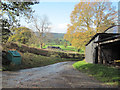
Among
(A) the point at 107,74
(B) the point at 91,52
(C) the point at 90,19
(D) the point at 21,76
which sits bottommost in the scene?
(D) the point at 21,76

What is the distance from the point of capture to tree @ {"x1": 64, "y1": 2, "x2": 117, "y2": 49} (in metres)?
23.5

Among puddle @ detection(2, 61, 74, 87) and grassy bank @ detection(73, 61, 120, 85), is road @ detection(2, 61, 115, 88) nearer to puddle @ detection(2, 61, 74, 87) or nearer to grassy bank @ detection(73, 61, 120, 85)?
puddle @ detection(2, 61, 74, 87)

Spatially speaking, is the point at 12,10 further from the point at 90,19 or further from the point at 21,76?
the point at 90,19

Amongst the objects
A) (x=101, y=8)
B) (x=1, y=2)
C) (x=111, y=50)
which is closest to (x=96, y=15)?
(x=101, y=8)

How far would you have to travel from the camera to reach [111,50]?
15641 mm

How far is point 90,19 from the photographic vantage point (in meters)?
24.1

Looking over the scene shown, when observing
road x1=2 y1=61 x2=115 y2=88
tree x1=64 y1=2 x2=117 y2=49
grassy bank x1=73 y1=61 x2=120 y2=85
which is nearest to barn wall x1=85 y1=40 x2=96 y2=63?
tree x1=64 y1=2 x2=117 y2=49

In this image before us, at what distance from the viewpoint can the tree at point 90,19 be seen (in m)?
23.5

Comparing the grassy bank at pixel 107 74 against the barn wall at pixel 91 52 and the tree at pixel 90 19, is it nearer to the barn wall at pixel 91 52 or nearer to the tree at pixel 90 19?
the barn wall at pixel 91 52

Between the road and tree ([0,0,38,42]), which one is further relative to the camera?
tree ([0,0,38,42])

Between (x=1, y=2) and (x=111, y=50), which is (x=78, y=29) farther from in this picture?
(x=1, y=2)

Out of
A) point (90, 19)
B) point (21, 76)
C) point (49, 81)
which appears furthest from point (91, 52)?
point (49, 81)

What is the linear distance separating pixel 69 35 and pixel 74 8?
532 centimetres

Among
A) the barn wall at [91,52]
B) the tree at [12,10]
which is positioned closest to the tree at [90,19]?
the barn wall at [91,52]
